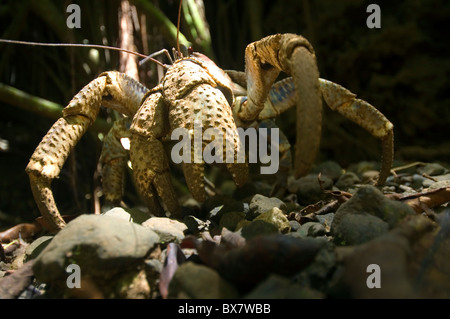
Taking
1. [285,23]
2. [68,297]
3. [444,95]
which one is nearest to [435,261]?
[68,297]

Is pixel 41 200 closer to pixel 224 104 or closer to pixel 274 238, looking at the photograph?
pixel 224 104

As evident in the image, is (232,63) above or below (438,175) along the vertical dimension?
above

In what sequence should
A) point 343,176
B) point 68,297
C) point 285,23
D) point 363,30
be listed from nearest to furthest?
point 68,297 → point 343,176 → point 363,30 → point 285,23

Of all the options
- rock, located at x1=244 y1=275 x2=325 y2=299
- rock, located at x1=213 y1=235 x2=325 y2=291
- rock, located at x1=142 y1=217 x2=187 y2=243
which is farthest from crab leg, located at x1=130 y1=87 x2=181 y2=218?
rock, located at x1=244 y1=275 x2=325 y2=299

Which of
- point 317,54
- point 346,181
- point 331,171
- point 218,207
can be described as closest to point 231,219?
point 218,207

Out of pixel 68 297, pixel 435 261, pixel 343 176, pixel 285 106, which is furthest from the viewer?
pixel 343 176

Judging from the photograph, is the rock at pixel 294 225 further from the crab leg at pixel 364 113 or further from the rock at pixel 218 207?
the crab leg at pixel 364 113
